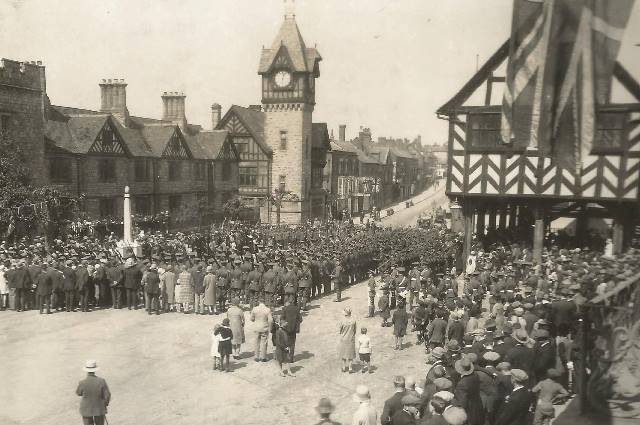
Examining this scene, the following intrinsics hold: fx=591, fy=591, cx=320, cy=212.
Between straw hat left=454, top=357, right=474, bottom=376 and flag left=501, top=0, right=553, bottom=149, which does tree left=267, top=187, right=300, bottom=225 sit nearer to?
flag left=501, top=0, right=553, bottom=149

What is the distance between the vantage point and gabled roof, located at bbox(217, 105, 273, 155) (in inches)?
1961

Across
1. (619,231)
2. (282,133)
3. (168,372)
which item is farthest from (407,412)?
(282,133)

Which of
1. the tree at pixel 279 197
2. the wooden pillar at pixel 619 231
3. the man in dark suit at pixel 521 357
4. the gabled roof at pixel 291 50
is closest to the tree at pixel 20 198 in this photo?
the man in dark suit at pixel 521 357

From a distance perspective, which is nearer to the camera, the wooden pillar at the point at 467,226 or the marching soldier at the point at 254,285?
the marching soldier at the point at 254,285

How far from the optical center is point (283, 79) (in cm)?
4834

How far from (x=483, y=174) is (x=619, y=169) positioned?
193 inches

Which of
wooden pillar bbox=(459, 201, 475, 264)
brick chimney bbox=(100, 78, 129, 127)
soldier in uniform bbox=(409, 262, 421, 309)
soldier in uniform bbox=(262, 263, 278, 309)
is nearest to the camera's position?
soldier in uniform bbox=(262, 263, 278, 309)

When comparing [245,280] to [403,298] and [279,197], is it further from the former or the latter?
[279,197]

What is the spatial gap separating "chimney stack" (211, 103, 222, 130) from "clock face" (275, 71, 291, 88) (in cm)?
672

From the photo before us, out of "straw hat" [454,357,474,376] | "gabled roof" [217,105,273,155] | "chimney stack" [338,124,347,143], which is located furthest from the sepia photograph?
"chimney stack" [338,124,347,143]

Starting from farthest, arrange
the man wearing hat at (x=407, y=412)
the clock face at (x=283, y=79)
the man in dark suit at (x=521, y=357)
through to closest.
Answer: the clock face at (x=283, y=79)
the man in dark suit at (x=521, y=357)
the man wearing hat at (x=407, y=412)

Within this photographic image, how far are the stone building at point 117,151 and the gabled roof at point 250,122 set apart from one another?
2.62 m

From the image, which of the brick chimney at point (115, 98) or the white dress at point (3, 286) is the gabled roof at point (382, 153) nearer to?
the brick chimney at point (115, 98)

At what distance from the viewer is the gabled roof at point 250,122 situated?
49.8 meters
